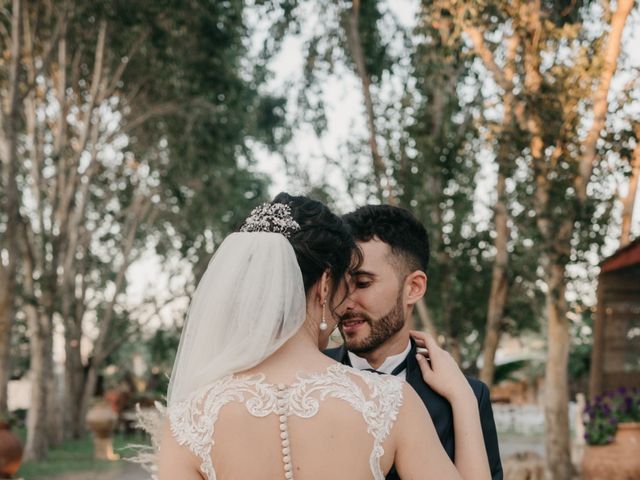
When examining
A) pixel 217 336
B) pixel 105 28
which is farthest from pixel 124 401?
pixel 217 336

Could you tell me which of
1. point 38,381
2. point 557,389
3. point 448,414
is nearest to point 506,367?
point 38,381

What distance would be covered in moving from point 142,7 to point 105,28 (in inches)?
103

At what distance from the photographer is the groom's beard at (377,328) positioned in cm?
353

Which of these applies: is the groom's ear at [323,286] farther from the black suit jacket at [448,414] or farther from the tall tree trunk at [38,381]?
the tall tree trunk at [38,381]

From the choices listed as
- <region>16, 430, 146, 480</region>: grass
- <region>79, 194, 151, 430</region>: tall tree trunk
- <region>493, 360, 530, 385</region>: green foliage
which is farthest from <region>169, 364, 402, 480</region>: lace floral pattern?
<region>493, 360, 530, 385</region>: green foliage

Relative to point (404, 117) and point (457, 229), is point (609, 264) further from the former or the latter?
point (404, 117)

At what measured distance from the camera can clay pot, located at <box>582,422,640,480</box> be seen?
481 inches

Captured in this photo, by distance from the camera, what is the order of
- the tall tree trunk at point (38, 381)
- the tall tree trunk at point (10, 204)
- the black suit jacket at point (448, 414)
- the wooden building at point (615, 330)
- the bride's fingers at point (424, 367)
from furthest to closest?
1. the tall tree trunk at point (38, 381)
2. the tall tree trunk at point (10, 204)
3. the wooden building at point (615, 330)
4. the bride's fingers at point (424, 367)
5. the black suit jacket at point (448, 414)

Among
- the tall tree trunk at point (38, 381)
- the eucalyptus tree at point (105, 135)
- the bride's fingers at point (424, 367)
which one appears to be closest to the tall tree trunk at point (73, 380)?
the eucalyptus tree at point (105, 135)

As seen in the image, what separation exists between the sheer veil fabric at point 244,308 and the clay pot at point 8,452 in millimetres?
14027

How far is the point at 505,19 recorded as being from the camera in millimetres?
12703

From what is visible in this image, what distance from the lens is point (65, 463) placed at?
2073 centimetres

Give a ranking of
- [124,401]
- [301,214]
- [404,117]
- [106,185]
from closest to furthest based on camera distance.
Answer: [301,214] → [404,117] → [106,185] → [124,401]

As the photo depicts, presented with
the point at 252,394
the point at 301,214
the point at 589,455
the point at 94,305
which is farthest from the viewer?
the point at 94,305
